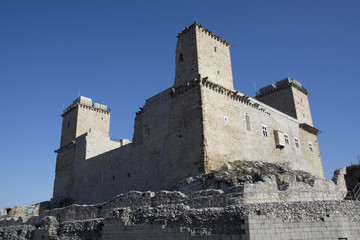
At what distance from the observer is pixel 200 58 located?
25.8 m

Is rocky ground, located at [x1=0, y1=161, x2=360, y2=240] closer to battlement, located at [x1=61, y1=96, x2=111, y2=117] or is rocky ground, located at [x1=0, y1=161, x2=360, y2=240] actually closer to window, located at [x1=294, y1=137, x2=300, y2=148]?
window, located at [x1=294, y1=137, x2=300, y2=148]

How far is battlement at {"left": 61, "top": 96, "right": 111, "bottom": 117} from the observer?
42875mm

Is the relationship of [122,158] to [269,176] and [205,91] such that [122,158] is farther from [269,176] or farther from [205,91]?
[269,176]

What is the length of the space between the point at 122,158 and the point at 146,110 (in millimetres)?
5309

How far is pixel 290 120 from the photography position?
34.3 metres

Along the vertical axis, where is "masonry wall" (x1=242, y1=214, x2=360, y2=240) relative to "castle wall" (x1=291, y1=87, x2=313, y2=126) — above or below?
below

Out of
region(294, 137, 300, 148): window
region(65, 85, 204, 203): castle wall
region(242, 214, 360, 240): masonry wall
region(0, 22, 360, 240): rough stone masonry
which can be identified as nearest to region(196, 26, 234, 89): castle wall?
region(0, 22, 360, 240): rough stone masonry

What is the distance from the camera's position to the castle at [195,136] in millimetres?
23906

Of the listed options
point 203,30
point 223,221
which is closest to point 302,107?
point 203,30

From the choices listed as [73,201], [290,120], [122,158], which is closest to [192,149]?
[122,158]

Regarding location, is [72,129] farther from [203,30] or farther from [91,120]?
[203,30]

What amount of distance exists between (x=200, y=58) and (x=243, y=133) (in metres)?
7.09

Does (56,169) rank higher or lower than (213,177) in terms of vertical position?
higher

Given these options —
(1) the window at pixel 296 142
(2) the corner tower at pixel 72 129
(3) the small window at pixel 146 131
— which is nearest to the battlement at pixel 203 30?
(3) the small window at pixel 146 131
